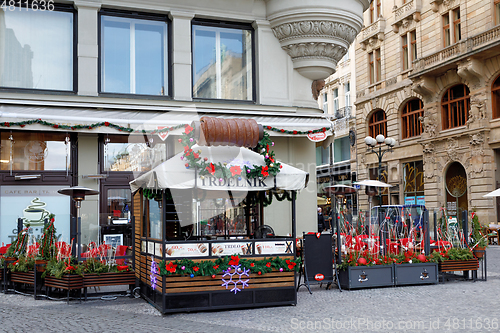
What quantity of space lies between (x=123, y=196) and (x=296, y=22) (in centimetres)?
708

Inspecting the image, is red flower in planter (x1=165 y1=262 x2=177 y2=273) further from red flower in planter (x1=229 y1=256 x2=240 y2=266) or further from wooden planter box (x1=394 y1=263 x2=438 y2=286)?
wooden planter box (x1=394 y1=263 x2=438 y2=286)

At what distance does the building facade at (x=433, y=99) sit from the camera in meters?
28.5

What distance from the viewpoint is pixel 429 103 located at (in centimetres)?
3334

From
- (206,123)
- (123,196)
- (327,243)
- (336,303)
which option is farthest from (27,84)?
(336,303)

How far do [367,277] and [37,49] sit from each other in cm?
1063

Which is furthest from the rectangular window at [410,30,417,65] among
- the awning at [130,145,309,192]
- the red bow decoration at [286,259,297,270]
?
the red bow decoration at [286,259,297,270]

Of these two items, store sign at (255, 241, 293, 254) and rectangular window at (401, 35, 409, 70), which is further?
rectangular window at (401, 35, 409, 70)

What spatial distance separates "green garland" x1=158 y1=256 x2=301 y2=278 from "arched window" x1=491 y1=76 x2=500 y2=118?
75.1ft

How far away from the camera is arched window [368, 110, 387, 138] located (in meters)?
38.8

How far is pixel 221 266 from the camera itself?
29.4 feet

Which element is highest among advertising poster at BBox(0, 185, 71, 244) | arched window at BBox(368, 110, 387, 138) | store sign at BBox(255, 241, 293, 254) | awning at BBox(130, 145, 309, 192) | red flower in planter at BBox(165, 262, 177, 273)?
arched window at BBox(368, 110, 387, 138)

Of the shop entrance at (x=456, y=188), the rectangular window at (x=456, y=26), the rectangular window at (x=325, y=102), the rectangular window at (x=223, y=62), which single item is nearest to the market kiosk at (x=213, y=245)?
the rectangular window at (x=223, y=62)

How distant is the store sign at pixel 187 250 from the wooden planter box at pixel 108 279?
6.32 feet

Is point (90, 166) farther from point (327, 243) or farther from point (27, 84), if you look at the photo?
point (327, 243)
